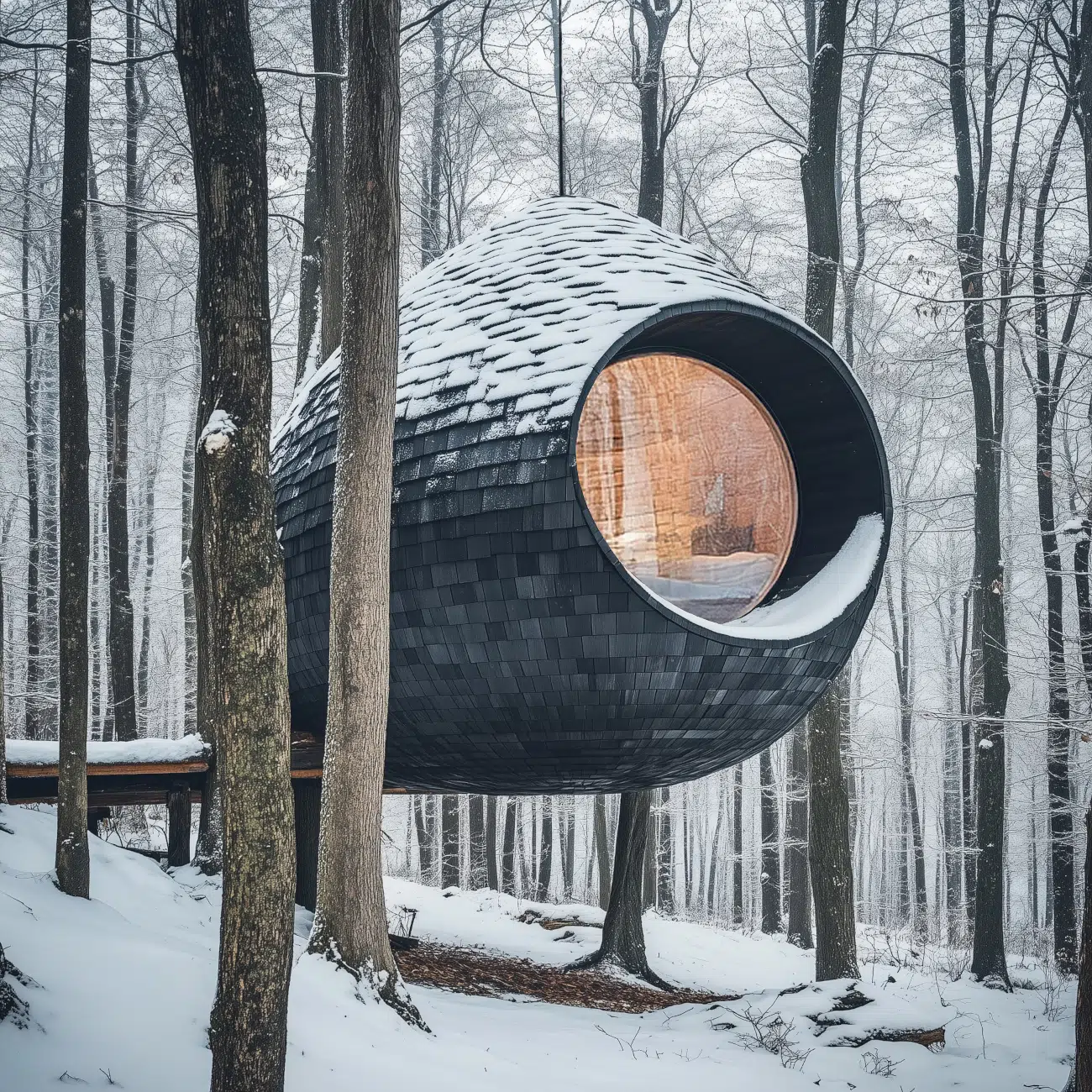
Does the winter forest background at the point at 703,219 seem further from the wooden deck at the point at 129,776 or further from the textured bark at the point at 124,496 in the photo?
the wooden deck at the point at 129,776

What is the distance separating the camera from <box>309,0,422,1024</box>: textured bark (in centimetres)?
422

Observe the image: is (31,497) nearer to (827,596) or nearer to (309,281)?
(309,281)

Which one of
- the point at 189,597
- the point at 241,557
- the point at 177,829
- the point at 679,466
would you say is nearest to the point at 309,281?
the point at 177,829

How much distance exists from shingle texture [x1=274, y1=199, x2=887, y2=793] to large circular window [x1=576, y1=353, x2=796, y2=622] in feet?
1.26

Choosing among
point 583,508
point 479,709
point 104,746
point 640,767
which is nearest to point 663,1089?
point 640,767

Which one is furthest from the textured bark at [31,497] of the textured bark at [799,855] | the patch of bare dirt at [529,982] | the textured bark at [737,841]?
the textured bark at [737,841]

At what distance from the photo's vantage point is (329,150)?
766 cm

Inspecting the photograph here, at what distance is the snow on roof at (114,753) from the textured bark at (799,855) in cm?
957

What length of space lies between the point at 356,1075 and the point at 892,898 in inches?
1309

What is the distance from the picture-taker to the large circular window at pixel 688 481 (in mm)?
4258

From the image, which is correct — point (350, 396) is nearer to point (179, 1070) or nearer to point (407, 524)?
point (407, 524)

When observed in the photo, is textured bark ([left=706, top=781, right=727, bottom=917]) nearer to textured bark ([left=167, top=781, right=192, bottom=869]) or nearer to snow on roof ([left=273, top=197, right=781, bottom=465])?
textured bark ([left=167, top=781, right=192, bottom=869])

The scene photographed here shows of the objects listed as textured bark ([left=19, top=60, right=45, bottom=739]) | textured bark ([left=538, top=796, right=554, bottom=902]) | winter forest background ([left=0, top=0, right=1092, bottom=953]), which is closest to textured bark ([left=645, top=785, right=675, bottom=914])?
winter forest background ([left=0, top=0, right=1092, bottom=953])

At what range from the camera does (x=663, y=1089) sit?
4203 mm
